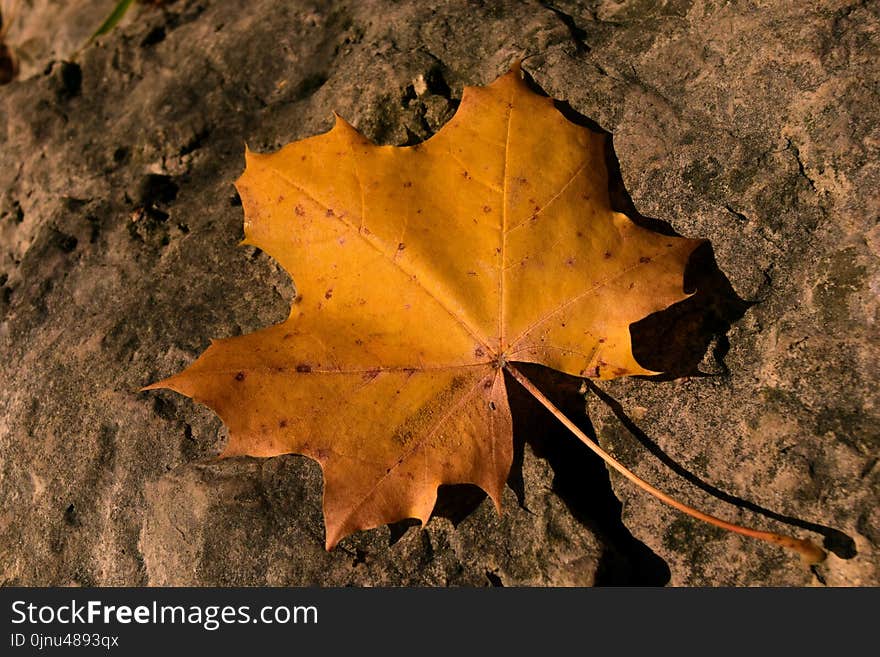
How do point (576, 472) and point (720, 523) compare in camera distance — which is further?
point (576, 472)

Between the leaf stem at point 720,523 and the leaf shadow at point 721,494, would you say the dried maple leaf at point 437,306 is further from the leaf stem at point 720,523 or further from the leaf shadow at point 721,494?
the leaf shadow at point 721,494

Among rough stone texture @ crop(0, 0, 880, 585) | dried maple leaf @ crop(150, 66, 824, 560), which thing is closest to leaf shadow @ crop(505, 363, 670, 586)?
rough stone texture @ crop(0, 0, 880, 585)

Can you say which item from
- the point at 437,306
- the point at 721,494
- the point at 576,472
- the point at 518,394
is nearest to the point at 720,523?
the point at 721,494

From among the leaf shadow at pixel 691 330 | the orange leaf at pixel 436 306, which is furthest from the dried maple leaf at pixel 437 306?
the leaf shadow at pixel 691 330

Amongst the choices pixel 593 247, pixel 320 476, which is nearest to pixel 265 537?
pixel 320 476

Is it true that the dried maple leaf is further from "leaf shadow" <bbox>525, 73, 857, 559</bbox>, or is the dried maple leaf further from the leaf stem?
"leaf shadow" <bbox>525, 73, 857, 559</bbox>

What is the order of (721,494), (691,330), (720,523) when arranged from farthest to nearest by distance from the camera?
(691,330), (721,494), (720,523)

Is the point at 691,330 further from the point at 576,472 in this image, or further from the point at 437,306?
the point at 437,306

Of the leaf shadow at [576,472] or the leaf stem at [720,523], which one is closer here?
the leaf stem at [720,523]

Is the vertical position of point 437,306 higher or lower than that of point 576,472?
higher

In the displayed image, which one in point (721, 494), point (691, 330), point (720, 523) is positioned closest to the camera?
point (720, 523)
